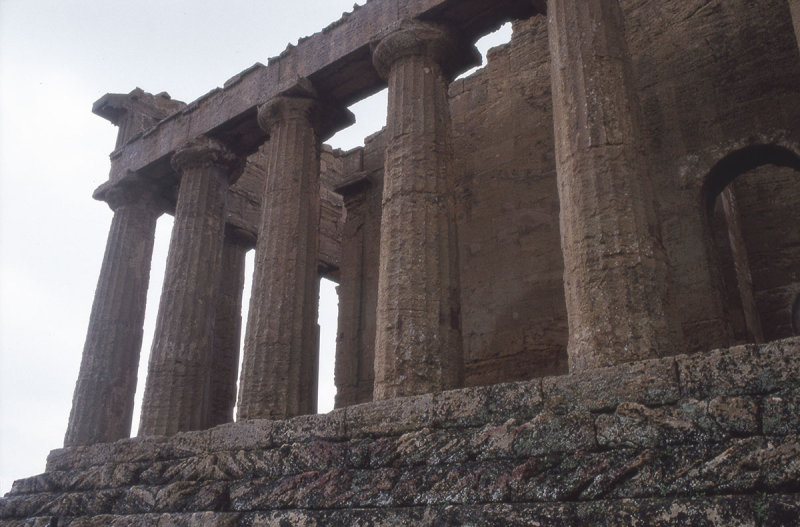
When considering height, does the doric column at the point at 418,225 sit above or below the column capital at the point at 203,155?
below

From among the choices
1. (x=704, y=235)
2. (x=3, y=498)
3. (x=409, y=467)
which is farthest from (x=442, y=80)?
(x=3, y=498)

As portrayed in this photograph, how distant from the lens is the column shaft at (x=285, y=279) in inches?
363

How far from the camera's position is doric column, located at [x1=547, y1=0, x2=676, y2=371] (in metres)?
6.00

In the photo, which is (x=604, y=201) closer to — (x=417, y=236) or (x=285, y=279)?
(x=417, y=236)

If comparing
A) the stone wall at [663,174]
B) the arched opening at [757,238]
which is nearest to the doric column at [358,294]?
the stone wall at [663,174]

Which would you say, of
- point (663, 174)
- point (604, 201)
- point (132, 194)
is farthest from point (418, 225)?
point (132, 194)

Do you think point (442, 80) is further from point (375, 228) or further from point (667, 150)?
point (375, 228)

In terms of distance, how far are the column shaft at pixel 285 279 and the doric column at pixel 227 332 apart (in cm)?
438

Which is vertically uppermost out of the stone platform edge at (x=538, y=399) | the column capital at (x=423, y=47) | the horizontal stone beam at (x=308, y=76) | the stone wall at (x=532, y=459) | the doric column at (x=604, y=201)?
the horizontal stone beam at (x=308, y=76)

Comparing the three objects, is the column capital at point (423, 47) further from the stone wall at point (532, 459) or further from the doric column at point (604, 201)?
the stone wall at point (532, 459)

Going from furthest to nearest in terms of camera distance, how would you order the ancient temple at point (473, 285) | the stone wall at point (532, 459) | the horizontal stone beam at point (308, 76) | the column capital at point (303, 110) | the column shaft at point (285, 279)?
the column capital at point (303, 110), the horizontal stone beam at point (308, 76), the column shaft at point (285, 279), the ancient temple at point (473, 285), the stone wall at point (532, 459)

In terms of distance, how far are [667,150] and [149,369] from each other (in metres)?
8.34

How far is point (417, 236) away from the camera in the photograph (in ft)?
26.7

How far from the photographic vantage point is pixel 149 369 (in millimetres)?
10633
